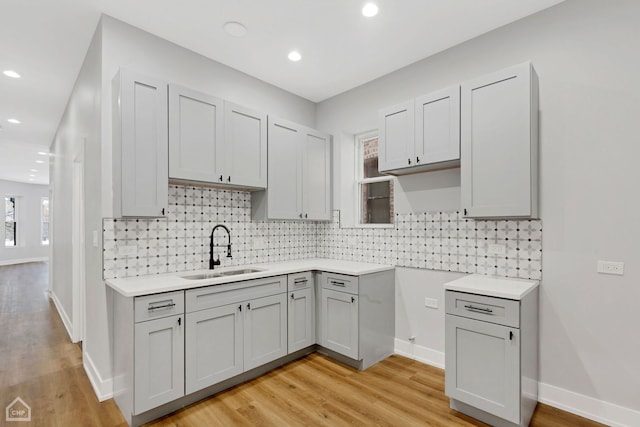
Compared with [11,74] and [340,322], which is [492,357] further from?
[11,74]

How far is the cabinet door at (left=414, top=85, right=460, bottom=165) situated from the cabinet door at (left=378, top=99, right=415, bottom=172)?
2.6 inches

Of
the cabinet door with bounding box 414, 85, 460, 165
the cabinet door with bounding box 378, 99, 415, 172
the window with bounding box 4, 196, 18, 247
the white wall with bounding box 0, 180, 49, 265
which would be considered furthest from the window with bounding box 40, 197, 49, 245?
the cabinet door with bounding box 414, 85, 460, 165

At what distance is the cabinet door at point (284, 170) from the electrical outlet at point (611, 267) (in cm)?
259

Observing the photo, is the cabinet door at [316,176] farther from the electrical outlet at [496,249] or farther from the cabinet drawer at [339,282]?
the electrical outlet at [496,249]

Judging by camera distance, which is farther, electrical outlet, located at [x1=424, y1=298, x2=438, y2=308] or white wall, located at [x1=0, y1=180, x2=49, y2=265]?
white wall, located at [x1=0, y1=180, x2=49, y2=265]

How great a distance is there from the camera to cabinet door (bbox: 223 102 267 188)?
9.68 feet

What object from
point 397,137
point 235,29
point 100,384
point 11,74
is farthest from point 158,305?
point 11,74

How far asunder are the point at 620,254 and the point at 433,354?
1.66 meters

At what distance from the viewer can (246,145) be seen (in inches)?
121

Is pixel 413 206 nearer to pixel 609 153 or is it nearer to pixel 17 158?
pixel 609 153

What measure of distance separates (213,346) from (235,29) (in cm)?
256

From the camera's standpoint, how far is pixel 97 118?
101 inches

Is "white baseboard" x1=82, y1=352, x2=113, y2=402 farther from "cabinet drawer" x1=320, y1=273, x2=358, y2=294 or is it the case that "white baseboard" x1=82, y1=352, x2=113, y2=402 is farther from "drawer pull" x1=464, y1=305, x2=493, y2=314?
"drawer pull" x1=464, y1=305, x2=493, y2=314

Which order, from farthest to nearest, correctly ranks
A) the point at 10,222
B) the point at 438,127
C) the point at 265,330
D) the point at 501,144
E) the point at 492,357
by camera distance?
the point at 10,222 → the point at 265,330 → the point at 438,127 → the point at 501,144 → the point at 492,357
